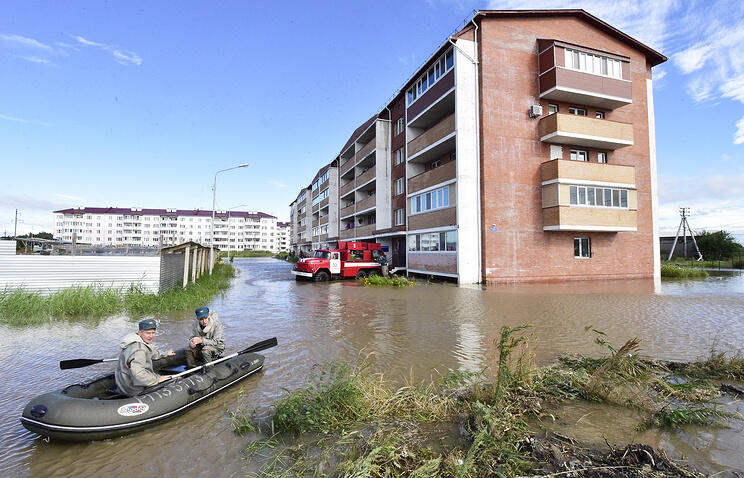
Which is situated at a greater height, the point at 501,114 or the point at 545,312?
the point at 501,114

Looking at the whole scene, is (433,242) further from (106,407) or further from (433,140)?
(106,407)

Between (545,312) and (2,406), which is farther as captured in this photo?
(545,312)

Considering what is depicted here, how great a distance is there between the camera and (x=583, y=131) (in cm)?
2022

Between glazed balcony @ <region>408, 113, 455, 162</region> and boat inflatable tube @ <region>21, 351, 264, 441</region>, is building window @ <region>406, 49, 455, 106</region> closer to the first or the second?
glazed balcony @ <region>408, 113, 455, 162</region>

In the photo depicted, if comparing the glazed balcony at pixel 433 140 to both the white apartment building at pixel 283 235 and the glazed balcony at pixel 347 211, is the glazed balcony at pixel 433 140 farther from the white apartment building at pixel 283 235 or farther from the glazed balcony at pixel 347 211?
the white apartment building at pixel 283 235

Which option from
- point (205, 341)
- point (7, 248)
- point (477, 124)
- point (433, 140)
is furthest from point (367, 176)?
point (205, 341)

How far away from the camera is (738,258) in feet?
123

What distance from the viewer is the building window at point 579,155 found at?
853 inches

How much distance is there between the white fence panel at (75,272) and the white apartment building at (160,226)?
3458 inches

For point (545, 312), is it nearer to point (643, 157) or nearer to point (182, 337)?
point (182, 337)

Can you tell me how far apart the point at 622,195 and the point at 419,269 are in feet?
40.5

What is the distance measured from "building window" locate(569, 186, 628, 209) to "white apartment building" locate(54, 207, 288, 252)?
92.1 m

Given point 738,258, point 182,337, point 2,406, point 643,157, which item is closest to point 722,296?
point 643,157

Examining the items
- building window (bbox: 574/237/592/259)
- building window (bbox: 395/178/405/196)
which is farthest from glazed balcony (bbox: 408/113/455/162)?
building window (bbox: 574/237/592/259)
